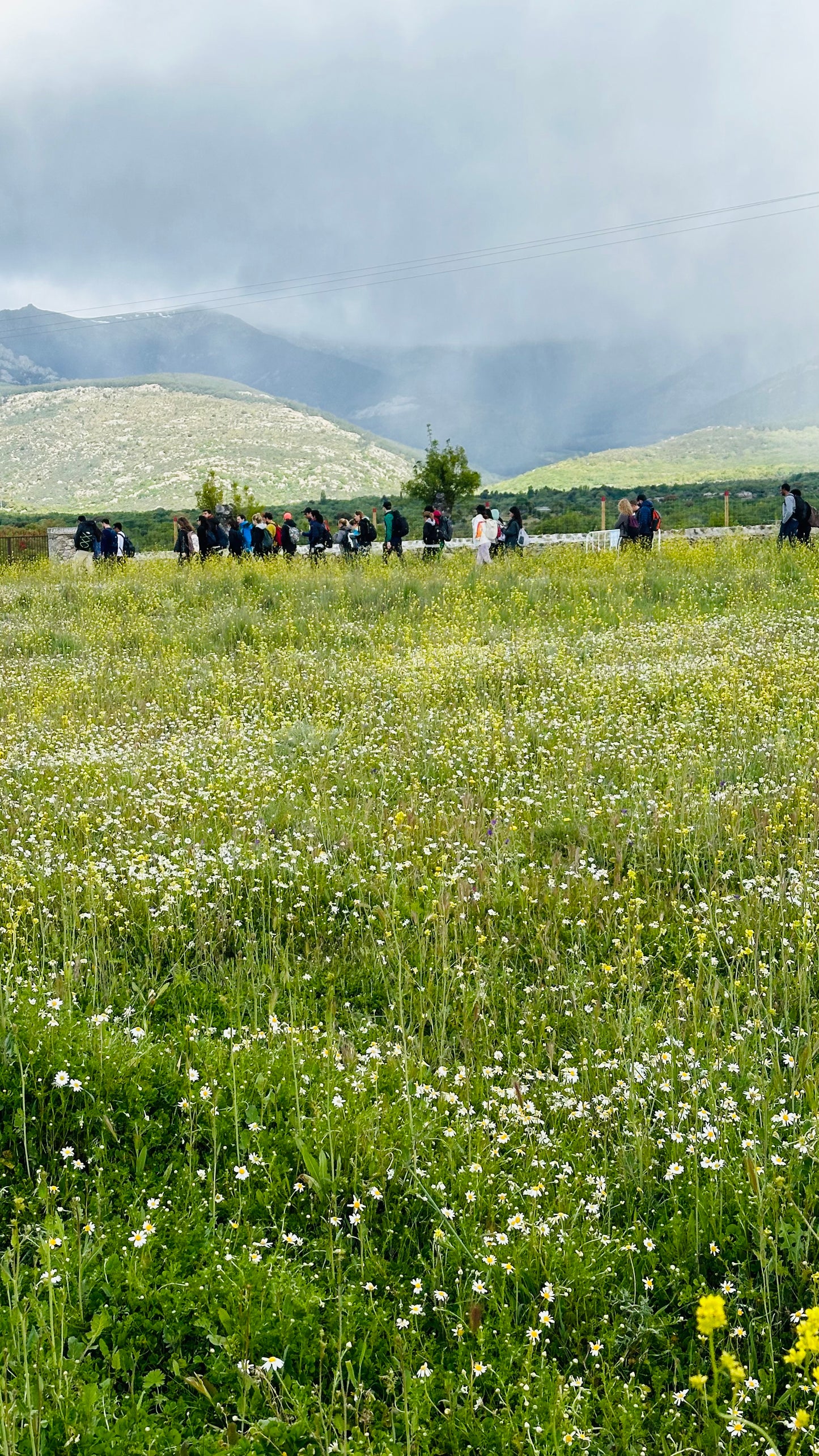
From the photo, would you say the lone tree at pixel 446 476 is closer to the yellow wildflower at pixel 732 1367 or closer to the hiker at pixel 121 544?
the hiker at pixel 121 544

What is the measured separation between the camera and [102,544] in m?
28.1

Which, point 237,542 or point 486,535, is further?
point 237,542

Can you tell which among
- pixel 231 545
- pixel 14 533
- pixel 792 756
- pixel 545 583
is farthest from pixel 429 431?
pixel 792 756

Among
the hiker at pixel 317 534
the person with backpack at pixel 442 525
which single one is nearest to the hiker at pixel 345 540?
the hiker at pixel 317 534

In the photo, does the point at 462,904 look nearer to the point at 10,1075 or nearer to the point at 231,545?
the point at 10,1075

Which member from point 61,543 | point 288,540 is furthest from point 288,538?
point 61,543

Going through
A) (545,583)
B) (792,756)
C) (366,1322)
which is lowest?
(366,1322)

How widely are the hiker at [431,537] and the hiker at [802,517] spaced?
8.02m

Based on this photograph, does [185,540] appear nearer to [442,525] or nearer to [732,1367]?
[442,525]

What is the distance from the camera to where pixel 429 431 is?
2120 inches

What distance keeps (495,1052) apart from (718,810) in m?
2.93

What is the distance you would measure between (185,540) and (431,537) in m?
8.22

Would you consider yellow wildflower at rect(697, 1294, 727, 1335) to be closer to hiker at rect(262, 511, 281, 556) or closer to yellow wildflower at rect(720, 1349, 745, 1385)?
yellow wildflower at rect(720, 1349, 745, 1385)

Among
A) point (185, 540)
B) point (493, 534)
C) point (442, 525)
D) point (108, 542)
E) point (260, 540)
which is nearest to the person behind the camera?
point (493, 534)
